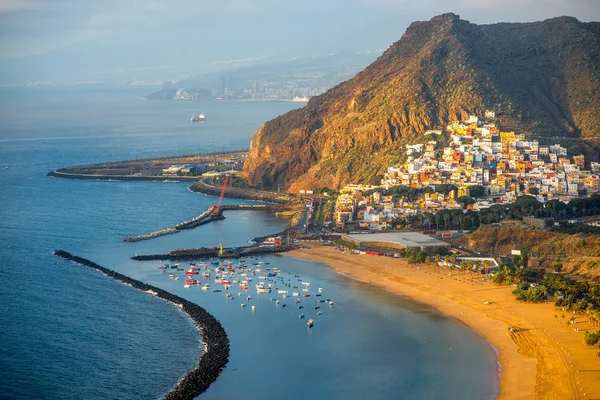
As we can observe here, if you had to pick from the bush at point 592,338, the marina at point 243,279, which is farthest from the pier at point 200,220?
the bush at point 592,338

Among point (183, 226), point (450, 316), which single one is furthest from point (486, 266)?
point (183, 226)

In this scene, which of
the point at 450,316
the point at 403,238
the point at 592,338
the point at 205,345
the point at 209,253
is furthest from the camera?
the point at 403,238

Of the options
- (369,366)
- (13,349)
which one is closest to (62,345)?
(13,349)

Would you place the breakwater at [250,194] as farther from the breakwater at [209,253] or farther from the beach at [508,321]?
the beach at [508,321]

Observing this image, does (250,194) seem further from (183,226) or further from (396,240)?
(396,240)

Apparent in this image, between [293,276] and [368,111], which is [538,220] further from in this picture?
[368,111]

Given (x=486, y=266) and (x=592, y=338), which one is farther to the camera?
(x=486, y=266)

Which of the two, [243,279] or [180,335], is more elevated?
[243,279]

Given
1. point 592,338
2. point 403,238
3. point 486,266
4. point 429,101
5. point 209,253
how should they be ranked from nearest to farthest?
point 592,338 → point 486,266 → point 209,253 → point 403,238 → point 429,101
